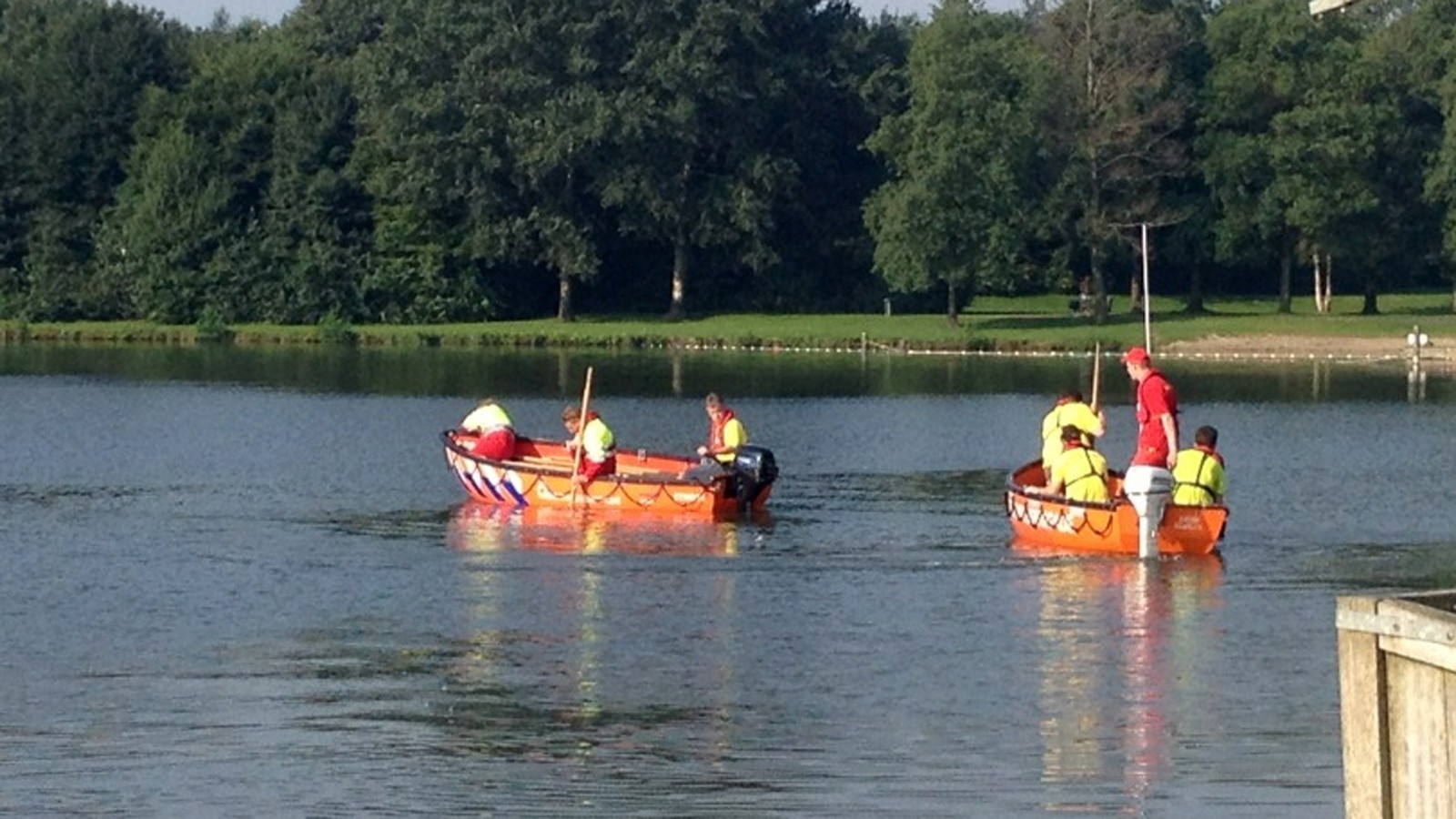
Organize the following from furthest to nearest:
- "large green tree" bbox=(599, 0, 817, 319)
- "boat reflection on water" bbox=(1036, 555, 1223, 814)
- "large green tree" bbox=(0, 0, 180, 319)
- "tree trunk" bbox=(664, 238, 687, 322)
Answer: "large green tree" bbox=(0, 0, 180, 319) < "tree trunk" bbox=(664, 238, 687, 322) < "large green tree" bbox=(599, 0, 817, 319) < "boat reflection on water" bbox=(1036, 555, 1223, 814)

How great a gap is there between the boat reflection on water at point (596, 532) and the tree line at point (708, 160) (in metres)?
51.3

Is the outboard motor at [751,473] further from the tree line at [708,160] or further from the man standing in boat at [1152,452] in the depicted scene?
the tree line at [708,160]

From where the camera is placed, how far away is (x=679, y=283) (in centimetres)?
9188

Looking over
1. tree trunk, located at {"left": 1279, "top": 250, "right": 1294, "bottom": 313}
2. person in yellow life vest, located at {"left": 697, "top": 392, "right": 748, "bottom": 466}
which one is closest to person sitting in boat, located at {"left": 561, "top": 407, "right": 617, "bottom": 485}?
person in yellow life vest, located at {"left": 697, "top": 392, "right": 748, "bottom": 466}

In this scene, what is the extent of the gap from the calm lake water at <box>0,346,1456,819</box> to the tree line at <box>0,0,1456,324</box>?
37.8 meters

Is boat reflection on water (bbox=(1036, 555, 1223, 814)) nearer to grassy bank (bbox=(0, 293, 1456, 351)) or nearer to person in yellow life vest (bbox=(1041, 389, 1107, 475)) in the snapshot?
person in yellow life vest (bbox=(1041, 389, 1107, 475))

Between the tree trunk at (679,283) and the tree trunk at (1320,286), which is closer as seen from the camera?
the tree trunk at (1320,286)

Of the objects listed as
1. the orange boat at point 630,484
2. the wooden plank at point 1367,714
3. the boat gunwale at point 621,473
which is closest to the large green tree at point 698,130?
the boat gunwale at point 621,473

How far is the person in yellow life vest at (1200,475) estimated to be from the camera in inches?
1141

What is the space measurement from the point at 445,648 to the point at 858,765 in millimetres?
6451

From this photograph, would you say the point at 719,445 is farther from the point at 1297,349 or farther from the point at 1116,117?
the point at 1116,117

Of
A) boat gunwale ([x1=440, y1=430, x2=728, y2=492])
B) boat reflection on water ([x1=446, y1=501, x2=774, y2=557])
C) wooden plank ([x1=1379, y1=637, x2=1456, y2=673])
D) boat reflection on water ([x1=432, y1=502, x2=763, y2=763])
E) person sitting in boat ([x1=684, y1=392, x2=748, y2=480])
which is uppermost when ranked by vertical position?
wooden plank ([x1=1379, y1=637, x2=1456, y2=673])

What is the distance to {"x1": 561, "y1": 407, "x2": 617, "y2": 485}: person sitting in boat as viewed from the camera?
34375 mm

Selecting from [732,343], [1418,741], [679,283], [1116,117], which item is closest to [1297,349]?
[1116,117]
